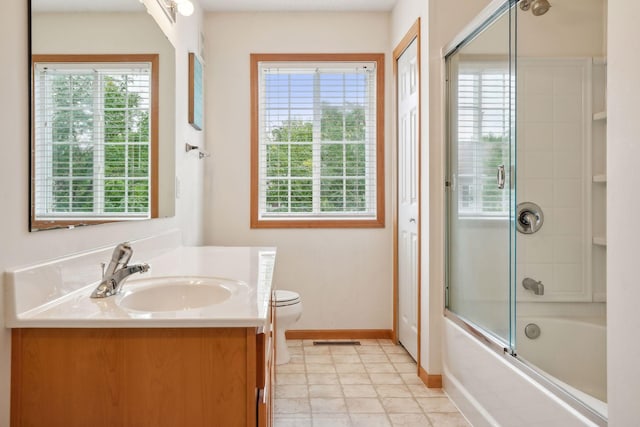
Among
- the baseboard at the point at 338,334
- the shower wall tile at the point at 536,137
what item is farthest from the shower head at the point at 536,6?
the baseboard at the point at 338,334

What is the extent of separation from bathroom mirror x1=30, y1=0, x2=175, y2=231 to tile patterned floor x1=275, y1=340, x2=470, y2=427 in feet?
3.98

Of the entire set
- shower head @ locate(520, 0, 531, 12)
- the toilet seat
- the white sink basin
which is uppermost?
shower head @ locate(520, 0, 531, 12)

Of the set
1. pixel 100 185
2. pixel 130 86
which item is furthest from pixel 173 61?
pixel 100 185

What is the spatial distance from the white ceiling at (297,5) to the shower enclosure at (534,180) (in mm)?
1151

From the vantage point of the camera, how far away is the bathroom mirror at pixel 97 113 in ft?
4.45

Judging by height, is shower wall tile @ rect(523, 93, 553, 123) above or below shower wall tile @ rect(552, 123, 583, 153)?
above

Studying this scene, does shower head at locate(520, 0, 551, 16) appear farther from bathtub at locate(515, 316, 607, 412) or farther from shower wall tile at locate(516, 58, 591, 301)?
bathtub at locate(515, 316, 607, 412)

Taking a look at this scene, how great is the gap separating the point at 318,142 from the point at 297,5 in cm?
100

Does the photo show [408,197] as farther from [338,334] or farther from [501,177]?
[338,334]

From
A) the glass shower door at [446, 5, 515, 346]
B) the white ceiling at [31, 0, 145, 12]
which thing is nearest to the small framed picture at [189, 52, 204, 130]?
the white ceiling at [31, 0, 145, 12]

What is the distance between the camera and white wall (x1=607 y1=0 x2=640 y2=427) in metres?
1.18

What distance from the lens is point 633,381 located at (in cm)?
118

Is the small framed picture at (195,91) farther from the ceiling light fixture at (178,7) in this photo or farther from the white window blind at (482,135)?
the white window blind at (482,135)

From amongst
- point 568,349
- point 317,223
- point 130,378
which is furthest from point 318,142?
point 130,378
